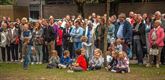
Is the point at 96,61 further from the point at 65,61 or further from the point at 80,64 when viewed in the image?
the point at 65,61

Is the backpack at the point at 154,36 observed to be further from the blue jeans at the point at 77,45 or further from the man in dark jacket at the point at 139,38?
the blue jeans at the point at 77,45

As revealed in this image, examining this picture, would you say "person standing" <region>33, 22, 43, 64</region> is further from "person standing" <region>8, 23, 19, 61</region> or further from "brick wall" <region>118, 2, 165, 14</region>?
"brick wall" <region>118, 2, 165, 14</region>

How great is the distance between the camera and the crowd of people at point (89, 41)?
17953 millimetres

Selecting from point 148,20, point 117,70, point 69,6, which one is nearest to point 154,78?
point 117,70

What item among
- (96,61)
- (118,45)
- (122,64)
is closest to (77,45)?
(118,45)

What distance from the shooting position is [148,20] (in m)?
19.2

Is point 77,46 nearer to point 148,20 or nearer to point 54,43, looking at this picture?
point 54,43

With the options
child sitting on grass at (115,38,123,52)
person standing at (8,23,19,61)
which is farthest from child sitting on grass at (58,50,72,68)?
person standing at (8,23,19,61)

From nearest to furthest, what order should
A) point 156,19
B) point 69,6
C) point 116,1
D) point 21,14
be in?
point 156,19, point 116,1, point 69,6, point 21,14

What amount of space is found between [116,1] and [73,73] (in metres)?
21.3

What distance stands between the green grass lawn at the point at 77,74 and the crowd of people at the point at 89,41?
0.46 metres

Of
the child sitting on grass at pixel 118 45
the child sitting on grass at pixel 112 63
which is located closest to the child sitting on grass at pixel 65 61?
the child sitting on grass at pixel 112 63

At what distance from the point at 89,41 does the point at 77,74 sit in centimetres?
384

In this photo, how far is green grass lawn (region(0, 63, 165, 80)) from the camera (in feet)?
51.7
